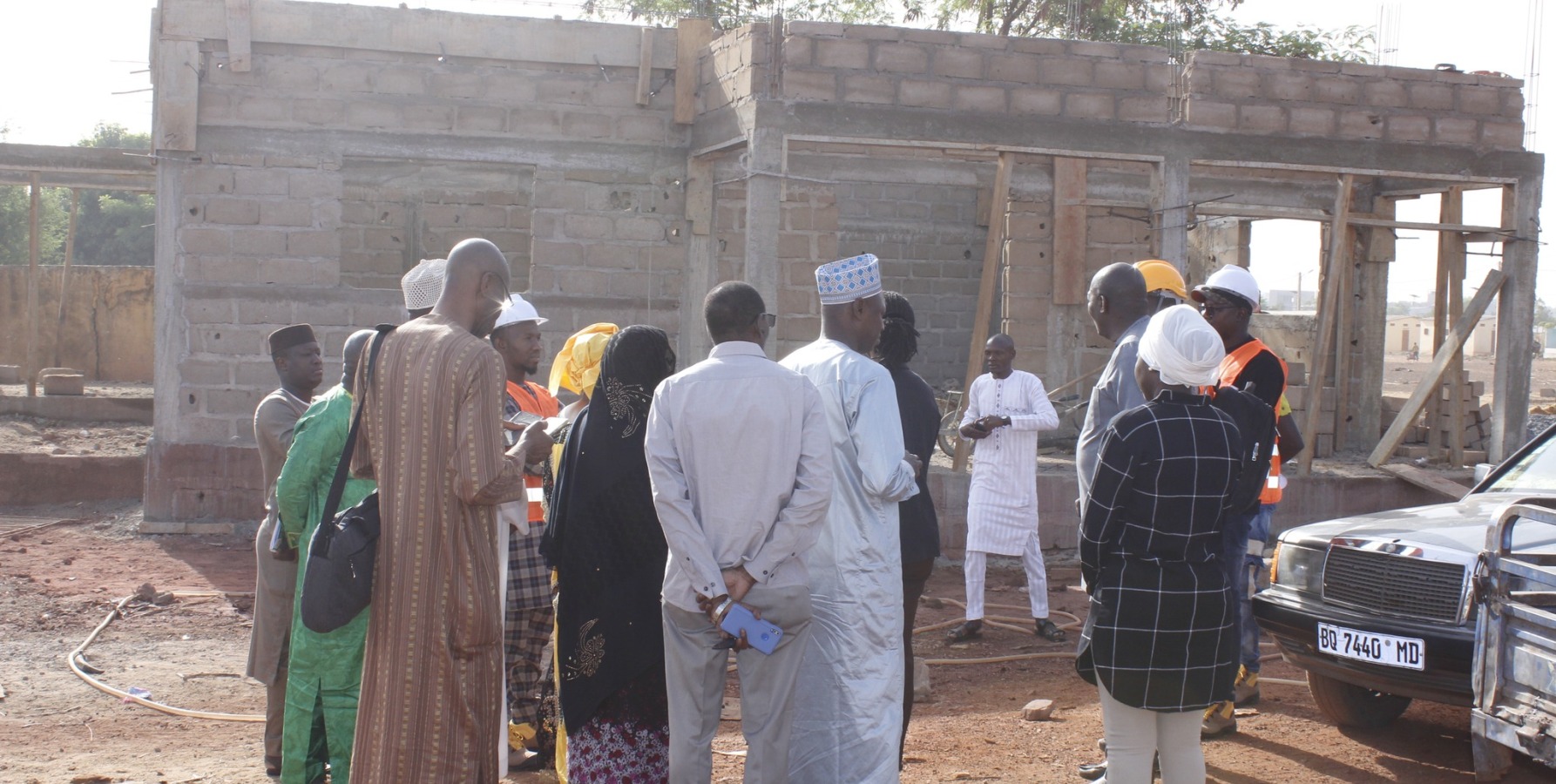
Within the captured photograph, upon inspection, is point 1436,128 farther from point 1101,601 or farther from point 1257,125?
point 1101,601

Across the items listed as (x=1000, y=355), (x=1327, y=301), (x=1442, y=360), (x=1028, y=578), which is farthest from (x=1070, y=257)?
(x=1028, y=578)

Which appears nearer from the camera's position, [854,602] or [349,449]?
[349,449]

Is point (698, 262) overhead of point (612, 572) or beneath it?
overhead

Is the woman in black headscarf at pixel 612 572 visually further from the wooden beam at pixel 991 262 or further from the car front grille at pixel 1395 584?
the wooden beam at pixel 991 262

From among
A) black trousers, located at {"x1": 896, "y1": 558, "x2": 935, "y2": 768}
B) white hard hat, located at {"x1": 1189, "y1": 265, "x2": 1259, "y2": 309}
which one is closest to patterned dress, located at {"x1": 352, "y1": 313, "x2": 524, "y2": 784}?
black trousers, located at {"x1": 896, "y1": 558, "x2": 935, "y2": 768}

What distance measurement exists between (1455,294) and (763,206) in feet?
20.3

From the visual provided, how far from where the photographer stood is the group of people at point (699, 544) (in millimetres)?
3490

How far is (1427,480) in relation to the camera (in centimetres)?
1038

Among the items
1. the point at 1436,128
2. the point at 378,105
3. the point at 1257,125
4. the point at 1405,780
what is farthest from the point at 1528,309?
the point at 378,105

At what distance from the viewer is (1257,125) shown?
965cm

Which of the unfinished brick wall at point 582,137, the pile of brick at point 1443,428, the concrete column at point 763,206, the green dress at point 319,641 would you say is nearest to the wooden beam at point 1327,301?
the unfinished brick wall at point 582,137

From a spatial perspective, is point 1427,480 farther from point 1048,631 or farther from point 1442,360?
point 1048,631

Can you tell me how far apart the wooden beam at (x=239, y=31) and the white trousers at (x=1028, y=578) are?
628 centimetres

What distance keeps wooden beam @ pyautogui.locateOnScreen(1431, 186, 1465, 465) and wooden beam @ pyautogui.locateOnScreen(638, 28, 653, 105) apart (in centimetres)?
667
